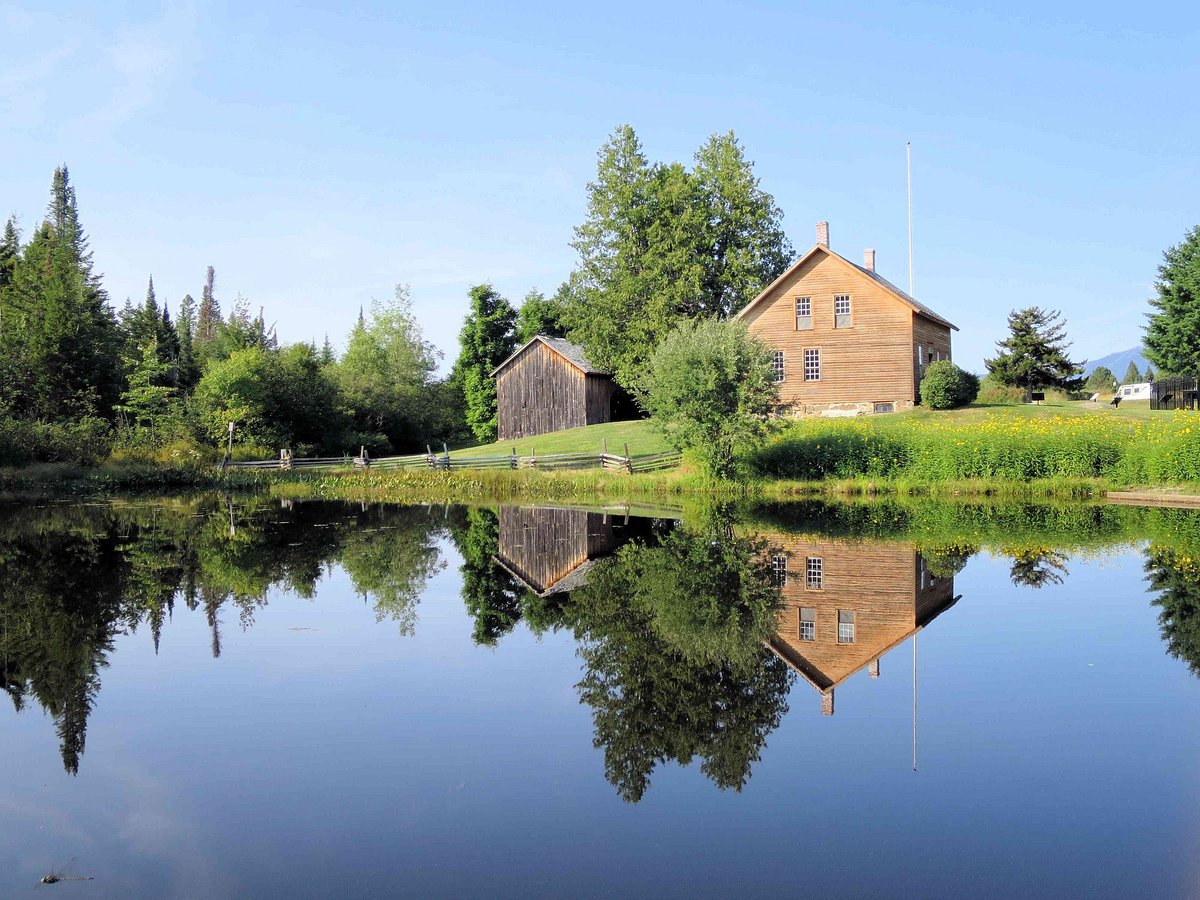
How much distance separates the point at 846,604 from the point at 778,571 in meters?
2.85

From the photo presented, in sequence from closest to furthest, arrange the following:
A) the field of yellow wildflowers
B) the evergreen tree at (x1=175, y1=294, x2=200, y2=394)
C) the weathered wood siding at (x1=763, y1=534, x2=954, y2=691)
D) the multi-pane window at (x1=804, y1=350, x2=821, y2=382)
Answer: the weathered wood siding at (x1=763, y1=534, x2=954, y2=691) → the field of yellow wildflowers → the multi-pane window at (x1=804, y1=350, x2=821, y2=382) → the evergreen tree at (x1=175, y1=294, x2=200, y2=394)

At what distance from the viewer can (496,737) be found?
8438 millimetres

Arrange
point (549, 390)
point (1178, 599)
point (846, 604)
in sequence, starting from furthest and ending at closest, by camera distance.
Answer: point (549, 390) → point (1178, 599) → point (846, 604)

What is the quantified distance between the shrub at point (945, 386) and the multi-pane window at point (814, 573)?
25.9 meters

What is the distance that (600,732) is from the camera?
27.6 ft

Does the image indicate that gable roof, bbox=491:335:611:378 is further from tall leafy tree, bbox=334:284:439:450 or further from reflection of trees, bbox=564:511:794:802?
reflection of trees, bbox=564:511:794:802

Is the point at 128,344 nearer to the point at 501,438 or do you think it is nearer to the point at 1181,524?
the point at 501,438

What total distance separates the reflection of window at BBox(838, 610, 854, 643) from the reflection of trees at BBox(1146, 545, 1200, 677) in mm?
3614

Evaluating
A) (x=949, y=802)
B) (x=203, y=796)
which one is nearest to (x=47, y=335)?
(x=203, y=796)

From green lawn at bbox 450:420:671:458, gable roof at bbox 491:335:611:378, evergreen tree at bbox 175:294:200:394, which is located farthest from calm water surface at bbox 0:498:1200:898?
evergreen tree at bbox 175:294:200:394

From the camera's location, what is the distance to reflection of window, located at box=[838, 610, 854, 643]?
11484 mm

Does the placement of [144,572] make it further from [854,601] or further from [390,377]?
[390,377]

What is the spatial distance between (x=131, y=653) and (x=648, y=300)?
4115 centimetres

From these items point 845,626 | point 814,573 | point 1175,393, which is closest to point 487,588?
point 814,573
